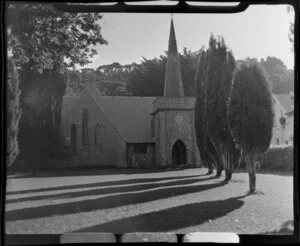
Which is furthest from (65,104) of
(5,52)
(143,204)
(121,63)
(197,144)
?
(197,144)

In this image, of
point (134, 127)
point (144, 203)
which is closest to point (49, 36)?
Answer: point (134, 127)

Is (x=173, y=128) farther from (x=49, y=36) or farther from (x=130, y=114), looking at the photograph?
(x=49, y=36)

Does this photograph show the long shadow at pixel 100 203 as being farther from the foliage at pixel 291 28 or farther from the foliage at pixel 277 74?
the foliage at pixel 291 28

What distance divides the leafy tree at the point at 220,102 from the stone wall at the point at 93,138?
90 centimetres

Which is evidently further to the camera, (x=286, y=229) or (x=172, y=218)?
(x=172, y=218)

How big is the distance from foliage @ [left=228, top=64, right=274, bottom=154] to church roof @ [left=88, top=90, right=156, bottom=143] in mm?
861

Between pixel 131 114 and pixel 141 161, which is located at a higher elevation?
pixel 131 114

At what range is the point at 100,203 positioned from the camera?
3.24 m

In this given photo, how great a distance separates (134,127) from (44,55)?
1.12m

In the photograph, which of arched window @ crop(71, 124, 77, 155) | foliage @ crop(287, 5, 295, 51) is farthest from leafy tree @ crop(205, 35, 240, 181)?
arched window @ crop(71, 124, 77, 155)

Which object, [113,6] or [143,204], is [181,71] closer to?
[113,6]

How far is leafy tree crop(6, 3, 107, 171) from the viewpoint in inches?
110

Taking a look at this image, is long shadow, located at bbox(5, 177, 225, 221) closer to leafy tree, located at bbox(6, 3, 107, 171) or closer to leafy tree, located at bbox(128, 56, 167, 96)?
leafy tree, located at bbox(6, 3, 107, 171)

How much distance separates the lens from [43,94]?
312 cm
